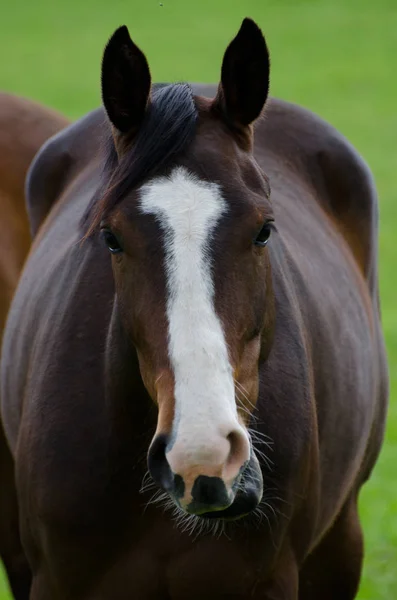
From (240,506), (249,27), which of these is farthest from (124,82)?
(240,506)

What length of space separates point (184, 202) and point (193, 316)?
29cm

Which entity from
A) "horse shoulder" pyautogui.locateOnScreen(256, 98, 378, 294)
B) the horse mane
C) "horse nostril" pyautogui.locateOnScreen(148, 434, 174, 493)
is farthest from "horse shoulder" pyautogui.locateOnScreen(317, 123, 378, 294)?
"horse nostril" pyautogui.locateOnScreen(148, 434, 174, 493)

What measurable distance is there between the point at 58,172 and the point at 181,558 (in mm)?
1929

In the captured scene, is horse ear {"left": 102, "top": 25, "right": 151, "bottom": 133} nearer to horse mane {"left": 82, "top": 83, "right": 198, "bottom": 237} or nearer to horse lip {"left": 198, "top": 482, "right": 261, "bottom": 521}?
horse mane {"left": 82, "top": 83, "right": 198, "bottom": 237}

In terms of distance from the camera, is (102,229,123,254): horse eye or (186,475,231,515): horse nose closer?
(186,475,231,515): horse nose

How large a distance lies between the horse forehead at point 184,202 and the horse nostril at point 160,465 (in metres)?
0.46

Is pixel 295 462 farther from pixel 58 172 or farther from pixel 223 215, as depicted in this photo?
pixel 58 172

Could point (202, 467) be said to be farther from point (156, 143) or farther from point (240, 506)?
point (156, 143)

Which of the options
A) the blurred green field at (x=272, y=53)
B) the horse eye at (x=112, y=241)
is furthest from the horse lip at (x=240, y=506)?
the blurred green field at (x=272, y=53)

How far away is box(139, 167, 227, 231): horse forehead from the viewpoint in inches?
112

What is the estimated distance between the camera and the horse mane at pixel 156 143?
2.98 m

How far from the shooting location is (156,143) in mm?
2994

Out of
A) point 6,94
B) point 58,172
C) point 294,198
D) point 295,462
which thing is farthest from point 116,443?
point 6,94

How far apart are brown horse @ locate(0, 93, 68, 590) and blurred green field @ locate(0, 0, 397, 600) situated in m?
5.17
